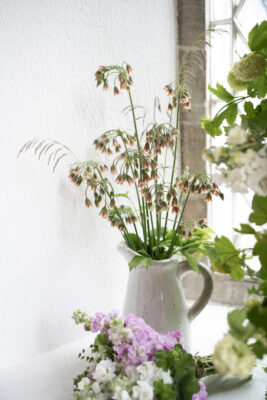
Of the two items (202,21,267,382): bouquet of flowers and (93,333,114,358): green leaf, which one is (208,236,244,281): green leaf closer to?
(202,21,267,382): bouquet of flowers

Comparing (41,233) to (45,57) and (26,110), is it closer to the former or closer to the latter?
(26,110)

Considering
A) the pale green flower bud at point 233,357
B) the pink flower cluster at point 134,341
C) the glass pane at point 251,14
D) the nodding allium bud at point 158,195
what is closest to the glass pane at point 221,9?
the glass pane at point 251,14

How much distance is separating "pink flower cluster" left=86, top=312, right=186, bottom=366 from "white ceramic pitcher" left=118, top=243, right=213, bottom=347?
23 centimetres

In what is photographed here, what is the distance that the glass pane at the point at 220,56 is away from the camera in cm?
144

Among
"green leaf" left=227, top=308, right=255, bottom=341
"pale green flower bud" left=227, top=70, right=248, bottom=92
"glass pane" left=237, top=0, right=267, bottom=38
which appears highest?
"glass pane" left=237, top=0, right=267, bottom=38

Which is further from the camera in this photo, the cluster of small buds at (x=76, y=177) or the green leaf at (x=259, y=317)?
the cluster of small buds at (x=76, y=177)

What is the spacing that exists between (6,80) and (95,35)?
30cm

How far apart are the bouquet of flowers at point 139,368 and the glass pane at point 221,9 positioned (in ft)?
3.41

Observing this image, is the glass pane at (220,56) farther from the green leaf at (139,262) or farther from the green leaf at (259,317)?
the green leaf at (259,317)

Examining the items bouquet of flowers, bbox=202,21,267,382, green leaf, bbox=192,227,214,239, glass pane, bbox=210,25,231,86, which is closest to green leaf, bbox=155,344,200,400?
bouquet of flowers, bbox=202,21,267,382

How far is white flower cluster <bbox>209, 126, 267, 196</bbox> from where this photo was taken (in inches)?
16.3

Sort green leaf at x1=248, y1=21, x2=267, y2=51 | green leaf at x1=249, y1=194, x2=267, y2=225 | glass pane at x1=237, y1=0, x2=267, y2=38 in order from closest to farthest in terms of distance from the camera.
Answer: green leaf at x1=249, y1=194, x2=267, y2=225 < green leaf at x1=248, y1=21, x2=267, y2=51 < glass pane at x1=237, y1=0, x2=267, y2=38

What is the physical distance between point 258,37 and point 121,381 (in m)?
0.49

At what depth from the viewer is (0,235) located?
101cm
